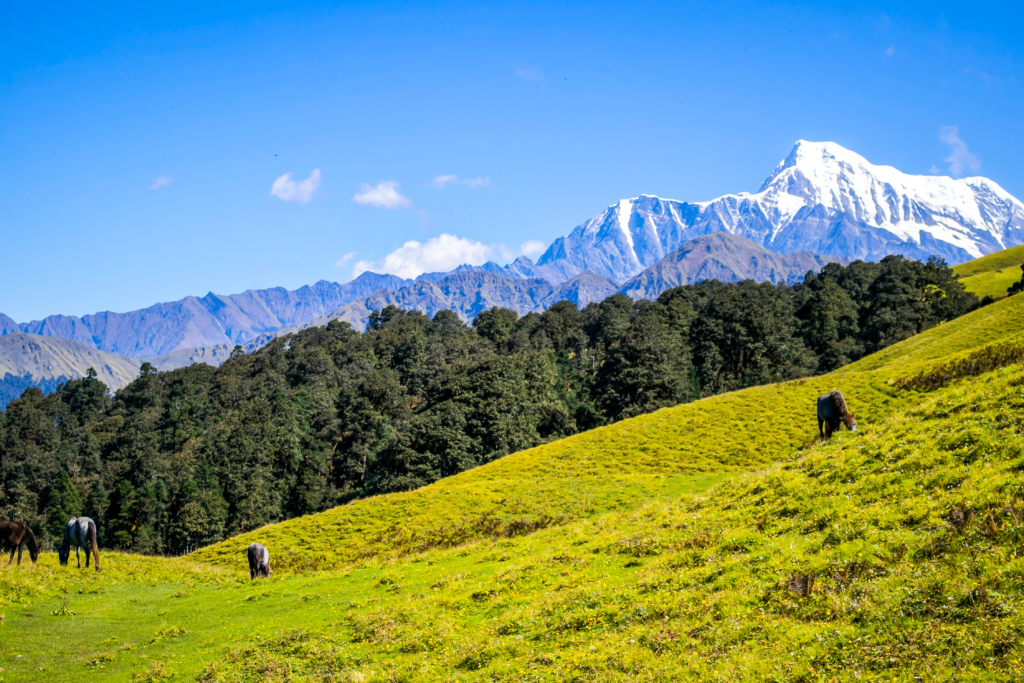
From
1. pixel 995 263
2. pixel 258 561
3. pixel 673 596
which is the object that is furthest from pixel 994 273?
pixel 258 561

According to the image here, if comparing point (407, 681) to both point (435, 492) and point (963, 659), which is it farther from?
point (435, 492)

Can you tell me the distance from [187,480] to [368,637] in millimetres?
85755

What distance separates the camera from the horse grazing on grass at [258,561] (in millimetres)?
27438

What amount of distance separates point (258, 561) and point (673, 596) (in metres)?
22.6

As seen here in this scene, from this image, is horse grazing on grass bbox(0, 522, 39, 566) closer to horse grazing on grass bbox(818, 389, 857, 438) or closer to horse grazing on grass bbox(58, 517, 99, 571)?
horse grazing on grass bbox(58, 517, 99, 571)

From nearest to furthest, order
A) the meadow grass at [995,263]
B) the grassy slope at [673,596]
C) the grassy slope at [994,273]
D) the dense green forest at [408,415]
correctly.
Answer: the grassy slope at [673,596] → the dense green forest at [408,415] → the grassy slope at [994,273] → the meadow grass at [995,263]

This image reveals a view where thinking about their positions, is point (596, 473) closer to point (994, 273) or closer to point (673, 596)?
point (673, 596)

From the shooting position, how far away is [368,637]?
50.0 feet

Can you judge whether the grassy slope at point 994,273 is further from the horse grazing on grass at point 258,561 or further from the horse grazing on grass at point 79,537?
the horse grazing on grass at point 79,537

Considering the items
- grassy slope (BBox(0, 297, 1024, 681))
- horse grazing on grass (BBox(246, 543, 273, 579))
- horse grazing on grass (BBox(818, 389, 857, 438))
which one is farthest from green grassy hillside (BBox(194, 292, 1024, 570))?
horse grazing on grass (BBox(818, 389, 857, 438))

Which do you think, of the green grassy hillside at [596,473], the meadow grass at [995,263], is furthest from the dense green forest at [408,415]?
the meadow grass at [995,263]

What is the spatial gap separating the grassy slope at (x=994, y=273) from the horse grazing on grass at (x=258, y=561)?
13683 centimetres

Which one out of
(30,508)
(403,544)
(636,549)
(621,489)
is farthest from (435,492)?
(30,508)

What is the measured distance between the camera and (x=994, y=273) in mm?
139000
